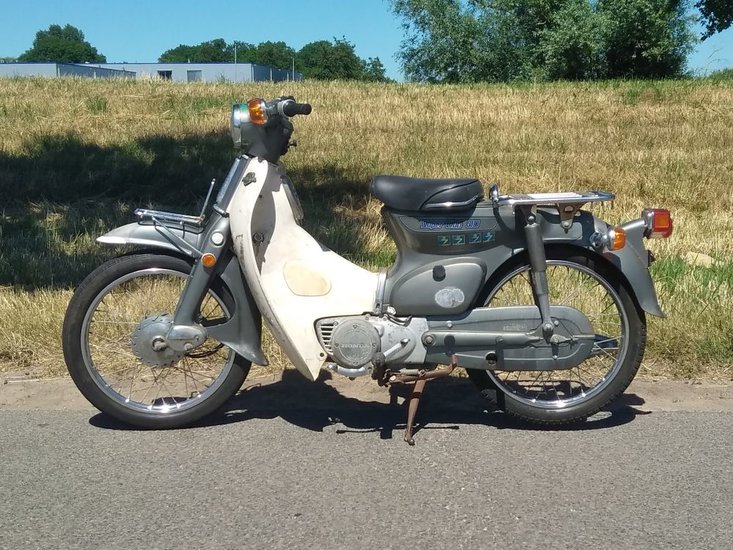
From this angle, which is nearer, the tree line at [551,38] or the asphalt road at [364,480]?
the asphalt road at [364,480]

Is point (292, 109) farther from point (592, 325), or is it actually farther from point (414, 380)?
point (592, 325)

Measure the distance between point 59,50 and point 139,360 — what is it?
118808mm

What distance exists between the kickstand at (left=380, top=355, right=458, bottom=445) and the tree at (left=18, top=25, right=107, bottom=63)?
113 meters

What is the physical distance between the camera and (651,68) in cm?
3262

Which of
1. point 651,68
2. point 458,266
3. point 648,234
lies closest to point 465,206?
point 458,266

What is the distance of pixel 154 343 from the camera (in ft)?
13.0

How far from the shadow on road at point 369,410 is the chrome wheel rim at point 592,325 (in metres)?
0.16

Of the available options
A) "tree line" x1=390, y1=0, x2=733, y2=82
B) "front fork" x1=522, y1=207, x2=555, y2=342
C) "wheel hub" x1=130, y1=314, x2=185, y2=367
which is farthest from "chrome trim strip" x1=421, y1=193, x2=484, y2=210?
"tree line" x1=390, y1=0, x2=733, y2=82

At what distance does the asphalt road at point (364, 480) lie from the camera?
306 centimetres

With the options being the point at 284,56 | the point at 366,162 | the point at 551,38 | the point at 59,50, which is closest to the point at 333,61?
the point at 284,56

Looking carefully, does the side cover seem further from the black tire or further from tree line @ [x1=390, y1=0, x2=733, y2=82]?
tree line @ [x1=390, y1=0, x2=733, y2=82]

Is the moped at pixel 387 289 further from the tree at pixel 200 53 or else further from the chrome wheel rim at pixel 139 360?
the tree at pixel 200 53

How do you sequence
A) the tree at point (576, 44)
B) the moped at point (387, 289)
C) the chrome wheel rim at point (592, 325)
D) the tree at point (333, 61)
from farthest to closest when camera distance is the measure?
the tree at point (333, 61)
the tree at point (576, 44)
the chrome wheel rim at point (592, 325)
the moped at point (387, 289)

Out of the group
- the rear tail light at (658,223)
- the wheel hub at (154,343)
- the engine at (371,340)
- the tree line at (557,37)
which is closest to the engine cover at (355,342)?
the engine at (371,340)
